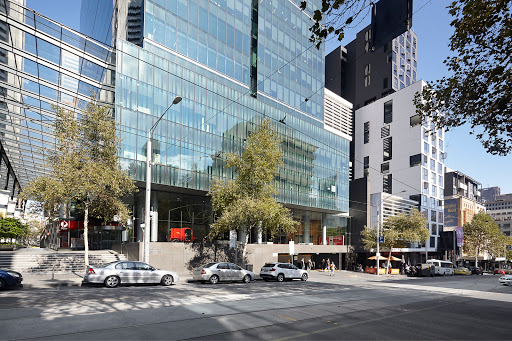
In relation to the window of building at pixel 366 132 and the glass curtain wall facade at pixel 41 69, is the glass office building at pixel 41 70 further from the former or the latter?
the window of building at pixel 366 132

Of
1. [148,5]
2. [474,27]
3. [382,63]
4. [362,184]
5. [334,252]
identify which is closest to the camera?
[474,27]

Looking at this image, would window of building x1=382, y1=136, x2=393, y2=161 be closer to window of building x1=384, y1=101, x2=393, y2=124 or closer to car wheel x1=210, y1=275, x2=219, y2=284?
window of building x1=384, y1=101, x2=393, y2=124

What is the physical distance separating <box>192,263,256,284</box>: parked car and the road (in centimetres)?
632

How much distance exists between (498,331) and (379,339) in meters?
4.41

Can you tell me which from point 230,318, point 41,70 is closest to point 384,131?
point 41,70

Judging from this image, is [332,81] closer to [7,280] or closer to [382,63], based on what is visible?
[382,63]

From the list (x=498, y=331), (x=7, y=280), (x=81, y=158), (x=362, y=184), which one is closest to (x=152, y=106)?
(x=81, y=158)

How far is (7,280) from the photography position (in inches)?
641

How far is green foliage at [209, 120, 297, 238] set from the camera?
89.0ft

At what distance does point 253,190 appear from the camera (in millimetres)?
28344

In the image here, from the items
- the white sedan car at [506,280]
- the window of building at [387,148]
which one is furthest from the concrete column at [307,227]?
the window of building at [387,148]

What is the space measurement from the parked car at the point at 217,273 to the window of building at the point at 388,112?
2461 inches

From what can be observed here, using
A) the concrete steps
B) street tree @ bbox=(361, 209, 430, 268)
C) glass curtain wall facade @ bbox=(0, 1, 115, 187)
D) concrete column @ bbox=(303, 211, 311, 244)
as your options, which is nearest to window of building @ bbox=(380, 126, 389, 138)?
street tree @ bbox=(361, 209, 430, 268)

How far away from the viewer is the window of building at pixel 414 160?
7002cm
